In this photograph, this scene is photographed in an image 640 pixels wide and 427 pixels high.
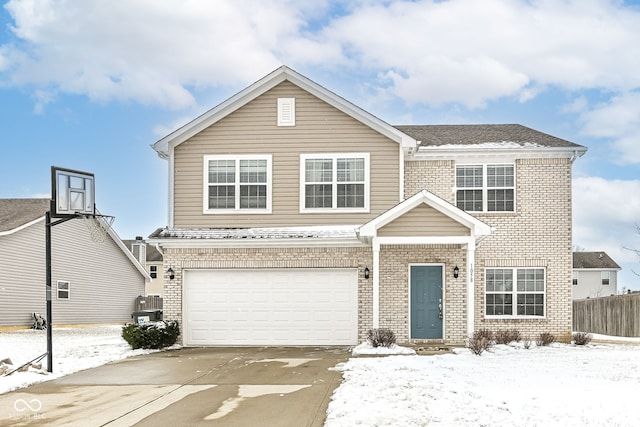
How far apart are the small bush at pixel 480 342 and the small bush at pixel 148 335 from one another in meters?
8.17

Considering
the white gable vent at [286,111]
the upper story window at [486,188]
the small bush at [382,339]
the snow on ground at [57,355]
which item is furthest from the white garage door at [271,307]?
the white gable vent at [286,111]

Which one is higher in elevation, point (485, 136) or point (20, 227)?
point (485, 136)

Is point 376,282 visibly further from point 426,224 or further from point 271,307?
point 271,307

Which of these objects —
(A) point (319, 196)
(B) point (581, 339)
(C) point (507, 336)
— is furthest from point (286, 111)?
(B) point (581, 339)

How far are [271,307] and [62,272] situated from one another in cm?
1647

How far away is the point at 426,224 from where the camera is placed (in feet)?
59.2

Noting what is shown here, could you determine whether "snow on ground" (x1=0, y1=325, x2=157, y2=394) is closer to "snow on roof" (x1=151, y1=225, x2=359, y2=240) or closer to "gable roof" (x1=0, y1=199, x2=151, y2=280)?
"snow on roof" (x1=151, y1=225, x2=359, y2=240)

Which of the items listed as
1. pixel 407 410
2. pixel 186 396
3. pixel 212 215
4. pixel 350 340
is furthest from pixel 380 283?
pixel 407 410

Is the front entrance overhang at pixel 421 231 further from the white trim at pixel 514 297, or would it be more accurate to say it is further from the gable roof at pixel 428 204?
the white trim at pixel 514 297

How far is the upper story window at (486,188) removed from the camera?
20.9 metres

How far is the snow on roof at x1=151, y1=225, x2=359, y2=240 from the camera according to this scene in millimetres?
19750

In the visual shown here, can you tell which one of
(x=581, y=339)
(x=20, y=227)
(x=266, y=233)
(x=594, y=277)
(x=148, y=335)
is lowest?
(x=594, y=277)

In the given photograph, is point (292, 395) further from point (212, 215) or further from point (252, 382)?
point (212, 215)

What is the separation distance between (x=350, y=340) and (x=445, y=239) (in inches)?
167
